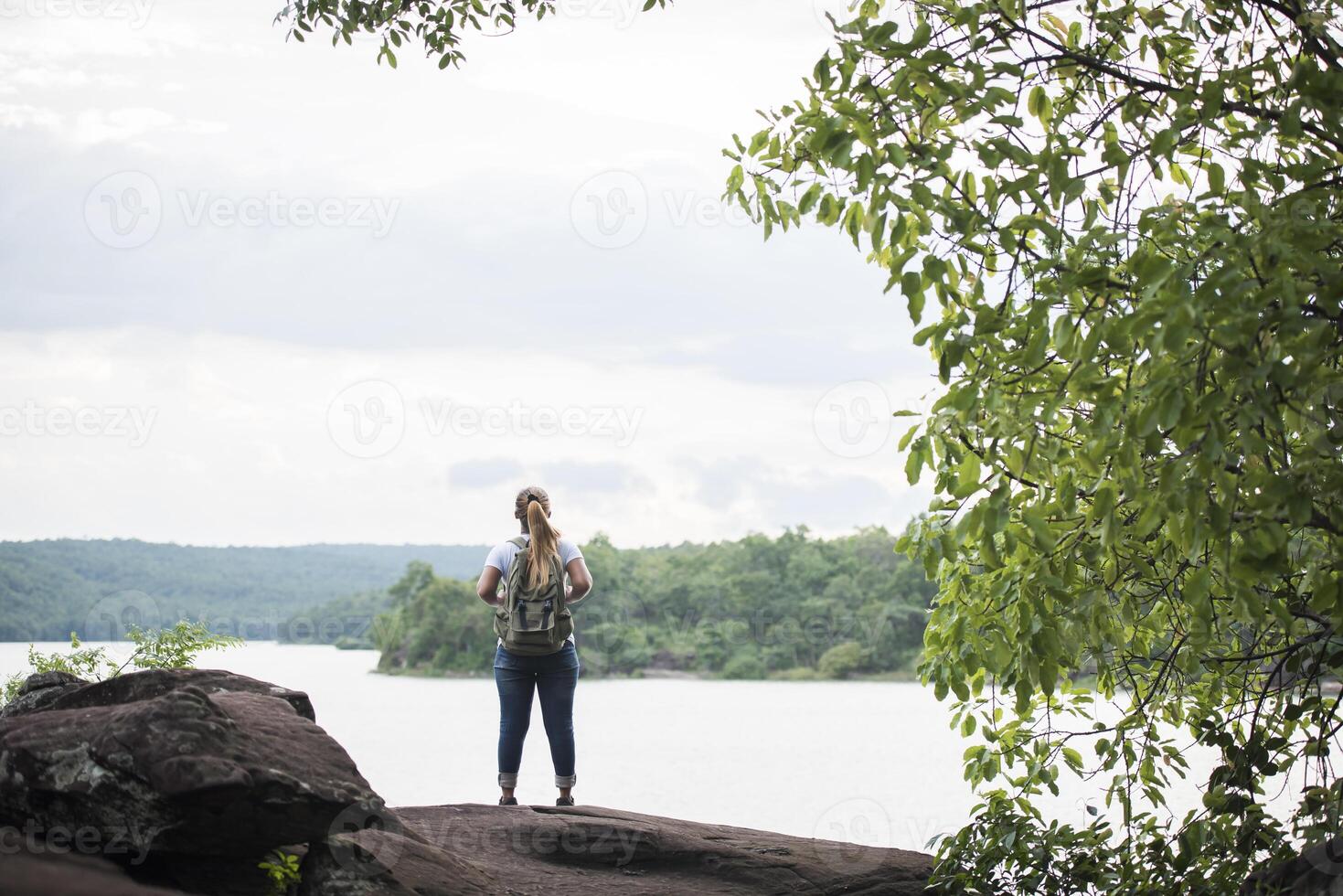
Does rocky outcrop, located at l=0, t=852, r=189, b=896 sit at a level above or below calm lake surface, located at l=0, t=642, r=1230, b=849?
above

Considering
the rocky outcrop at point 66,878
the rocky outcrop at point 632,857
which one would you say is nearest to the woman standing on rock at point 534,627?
the rocky outcrop at point 632,857

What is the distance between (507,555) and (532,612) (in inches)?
15.5

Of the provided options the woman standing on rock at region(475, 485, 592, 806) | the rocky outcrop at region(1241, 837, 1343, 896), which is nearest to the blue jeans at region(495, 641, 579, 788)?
the woman standing on rock at region(475, 485, 592, 806)

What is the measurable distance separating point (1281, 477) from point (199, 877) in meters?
3.99

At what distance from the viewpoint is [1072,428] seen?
5238 millimetres

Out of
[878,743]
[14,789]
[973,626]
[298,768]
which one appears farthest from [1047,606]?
[878,743]

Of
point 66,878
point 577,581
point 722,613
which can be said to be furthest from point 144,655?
point 722,613

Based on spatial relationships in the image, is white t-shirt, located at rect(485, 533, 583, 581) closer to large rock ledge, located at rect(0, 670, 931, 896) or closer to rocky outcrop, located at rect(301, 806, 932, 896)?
rocky outcrop, located at rect(301, 806, 932, 896)

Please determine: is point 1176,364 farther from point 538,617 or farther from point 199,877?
point 538,617

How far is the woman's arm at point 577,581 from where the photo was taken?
7.29 meters

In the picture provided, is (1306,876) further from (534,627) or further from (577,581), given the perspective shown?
(534,627)

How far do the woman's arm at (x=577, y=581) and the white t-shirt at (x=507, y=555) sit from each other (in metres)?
0.03

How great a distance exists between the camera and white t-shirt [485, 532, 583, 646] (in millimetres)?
7484

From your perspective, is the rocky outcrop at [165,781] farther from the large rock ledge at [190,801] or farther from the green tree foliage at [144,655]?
the green tree foliage at [144,655]
